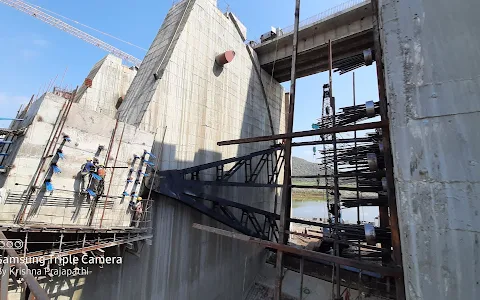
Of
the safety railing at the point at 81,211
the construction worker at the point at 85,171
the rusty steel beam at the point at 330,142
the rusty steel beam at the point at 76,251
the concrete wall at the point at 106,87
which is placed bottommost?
the rusty steel beam at the point at 76,251

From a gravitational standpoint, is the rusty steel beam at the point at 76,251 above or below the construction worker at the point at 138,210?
below

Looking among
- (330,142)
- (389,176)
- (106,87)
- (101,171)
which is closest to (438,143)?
(389,176)

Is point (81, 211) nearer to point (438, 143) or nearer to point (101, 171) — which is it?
point (101, 171)

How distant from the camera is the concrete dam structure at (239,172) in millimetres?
5238

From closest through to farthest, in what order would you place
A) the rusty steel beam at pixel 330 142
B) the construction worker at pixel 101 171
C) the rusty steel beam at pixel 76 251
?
the rusty steel beam at pixel 76 251
the construction worker at pixel 101 171
the rusty steel beam at pixel 330 142

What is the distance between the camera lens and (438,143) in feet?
17.4

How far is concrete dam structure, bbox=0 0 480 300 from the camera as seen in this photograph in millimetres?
5238

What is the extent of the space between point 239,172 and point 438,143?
40.9 feet

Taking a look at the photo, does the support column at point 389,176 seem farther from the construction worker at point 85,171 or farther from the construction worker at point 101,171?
the construction worker at point 85,171

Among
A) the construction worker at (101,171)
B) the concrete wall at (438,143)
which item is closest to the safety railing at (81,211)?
the construction worker at (101,171)

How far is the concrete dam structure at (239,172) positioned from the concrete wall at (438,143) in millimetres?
25

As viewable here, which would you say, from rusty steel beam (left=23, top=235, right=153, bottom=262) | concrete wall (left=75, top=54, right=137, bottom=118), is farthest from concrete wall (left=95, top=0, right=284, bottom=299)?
concrete wall (left=75, top=54, right=137, bottom=118)

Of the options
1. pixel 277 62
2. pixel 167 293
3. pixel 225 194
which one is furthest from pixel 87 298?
pixel 277 62

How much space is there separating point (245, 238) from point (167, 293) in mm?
5499
